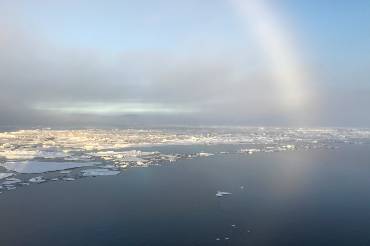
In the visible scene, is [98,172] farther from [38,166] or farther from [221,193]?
[221,193]

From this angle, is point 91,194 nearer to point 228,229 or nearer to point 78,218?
point 78,218

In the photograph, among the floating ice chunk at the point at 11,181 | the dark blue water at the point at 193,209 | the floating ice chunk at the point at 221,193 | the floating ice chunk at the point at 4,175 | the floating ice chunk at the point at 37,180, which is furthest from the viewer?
the floating ice chunk at the point at 4,175

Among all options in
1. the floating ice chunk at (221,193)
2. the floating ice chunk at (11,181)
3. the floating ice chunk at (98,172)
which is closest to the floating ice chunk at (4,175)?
the floating ice chunk at (11,181)

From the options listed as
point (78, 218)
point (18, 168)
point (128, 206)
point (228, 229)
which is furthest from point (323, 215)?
point (18, 168)

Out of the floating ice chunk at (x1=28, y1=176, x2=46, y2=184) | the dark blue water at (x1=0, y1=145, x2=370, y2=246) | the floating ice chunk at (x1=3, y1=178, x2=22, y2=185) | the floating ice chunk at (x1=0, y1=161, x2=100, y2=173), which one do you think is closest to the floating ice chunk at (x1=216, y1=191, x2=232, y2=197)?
the dark blue water at (x1=0, y1=145, x2=370, y2=246)

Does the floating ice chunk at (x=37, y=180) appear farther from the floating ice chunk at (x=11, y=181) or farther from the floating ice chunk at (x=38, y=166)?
the floating ice chunk at (x=38, y=166)

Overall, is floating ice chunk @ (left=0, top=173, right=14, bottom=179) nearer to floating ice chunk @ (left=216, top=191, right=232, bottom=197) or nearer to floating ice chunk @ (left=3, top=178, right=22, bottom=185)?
floating ice chunk @ (left=3, top=178, right=22, bottom=185)
